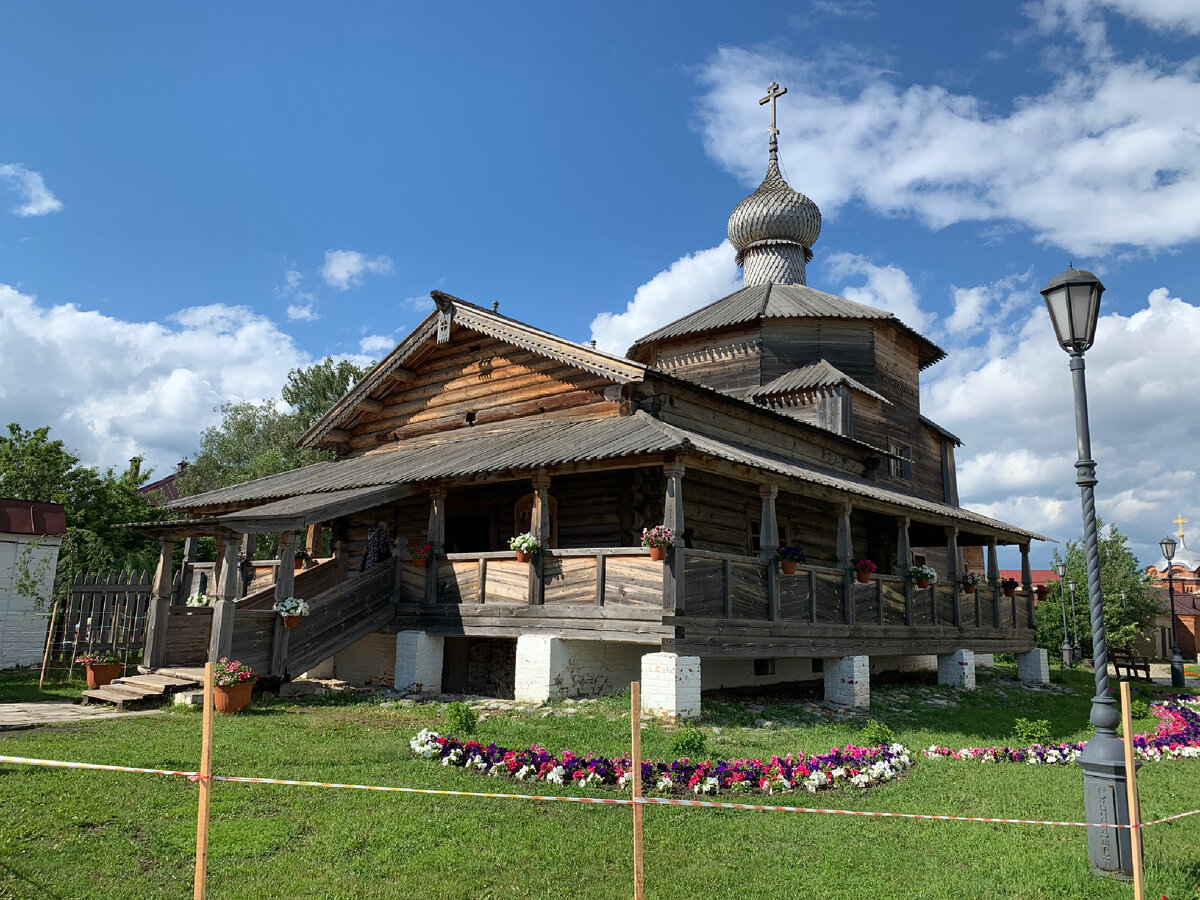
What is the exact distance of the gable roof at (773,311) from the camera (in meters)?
24.6

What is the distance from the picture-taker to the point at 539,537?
14117mm

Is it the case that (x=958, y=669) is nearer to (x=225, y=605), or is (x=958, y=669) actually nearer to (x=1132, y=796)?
(x=1132, y=796)

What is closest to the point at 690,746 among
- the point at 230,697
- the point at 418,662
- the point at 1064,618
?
the point at 230,697

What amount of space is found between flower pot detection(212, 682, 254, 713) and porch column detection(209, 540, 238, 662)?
1.74ft

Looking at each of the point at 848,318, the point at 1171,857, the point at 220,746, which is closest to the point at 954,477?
the point at 848,318

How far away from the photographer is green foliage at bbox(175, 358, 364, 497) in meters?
40.5

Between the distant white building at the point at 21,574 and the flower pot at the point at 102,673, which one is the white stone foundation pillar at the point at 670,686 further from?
the distant white building at the point at 21,574

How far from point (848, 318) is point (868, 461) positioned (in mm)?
4558

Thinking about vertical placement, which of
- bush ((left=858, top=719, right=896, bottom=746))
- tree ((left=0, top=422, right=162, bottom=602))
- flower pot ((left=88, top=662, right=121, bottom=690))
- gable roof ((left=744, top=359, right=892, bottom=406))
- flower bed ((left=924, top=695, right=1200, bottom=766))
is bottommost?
flower bed ((left=924, top=695, right=1200, bottom=766))

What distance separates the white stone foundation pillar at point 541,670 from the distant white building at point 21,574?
10594 mm

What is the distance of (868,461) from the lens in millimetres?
22547

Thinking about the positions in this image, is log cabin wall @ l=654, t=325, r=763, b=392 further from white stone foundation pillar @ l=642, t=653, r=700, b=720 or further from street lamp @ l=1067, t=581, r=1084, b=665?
street lamp @ l=1067, t=581, r=1084, b=665

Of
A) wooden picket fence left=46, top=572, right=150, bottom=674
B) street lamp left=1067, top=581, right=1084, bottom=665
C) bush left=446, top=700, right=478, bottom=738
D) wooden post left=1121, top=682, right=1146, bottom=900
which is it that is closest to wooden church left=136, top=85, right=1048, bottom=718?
wooden picket fence left=46, top=572, right=150, bottom=674

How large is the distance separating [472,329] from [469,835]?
506 inches
